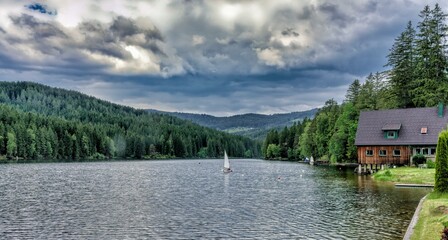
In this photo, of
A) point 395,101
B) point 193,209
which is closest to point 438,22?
point 395,101

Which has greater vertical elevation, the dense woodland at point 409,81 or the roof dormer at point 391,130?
the dense woodland at point 409,81

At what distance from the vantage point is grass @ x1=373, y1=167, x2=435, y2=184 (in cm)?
5703

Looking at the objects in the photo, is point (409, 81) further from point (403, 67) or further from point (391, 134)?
point (391, 134)

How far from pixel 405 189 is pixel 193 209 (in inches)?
1103

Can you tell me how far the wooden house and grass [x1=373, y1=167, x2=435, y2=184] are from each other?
11.6 m

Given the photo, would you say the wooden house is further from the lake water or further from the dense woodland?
the lake water

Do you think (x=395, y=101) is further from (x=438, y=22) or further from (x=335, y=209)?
(x=335, y=209)

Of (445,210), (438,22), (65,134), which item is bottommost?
(445,210)

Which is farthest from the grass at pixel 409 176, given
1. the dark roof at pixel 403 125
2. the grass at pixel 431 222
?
the grass at pixel 431 222

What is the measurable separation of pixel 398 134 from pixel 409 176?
19827mm

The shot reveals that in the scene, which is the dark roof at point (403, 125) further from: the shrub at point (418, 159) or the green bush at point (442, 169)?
the green bush at point (442, 169)

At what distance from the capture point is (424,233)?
22750 mm

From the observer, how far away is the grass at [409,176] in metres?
57.0

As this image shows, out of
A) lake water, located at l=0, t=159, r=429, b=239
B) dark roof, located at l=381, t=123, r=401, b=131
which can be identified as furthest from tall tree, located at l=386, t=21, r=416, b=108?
lake water, located at l=0, t=159, r=429, b=239
